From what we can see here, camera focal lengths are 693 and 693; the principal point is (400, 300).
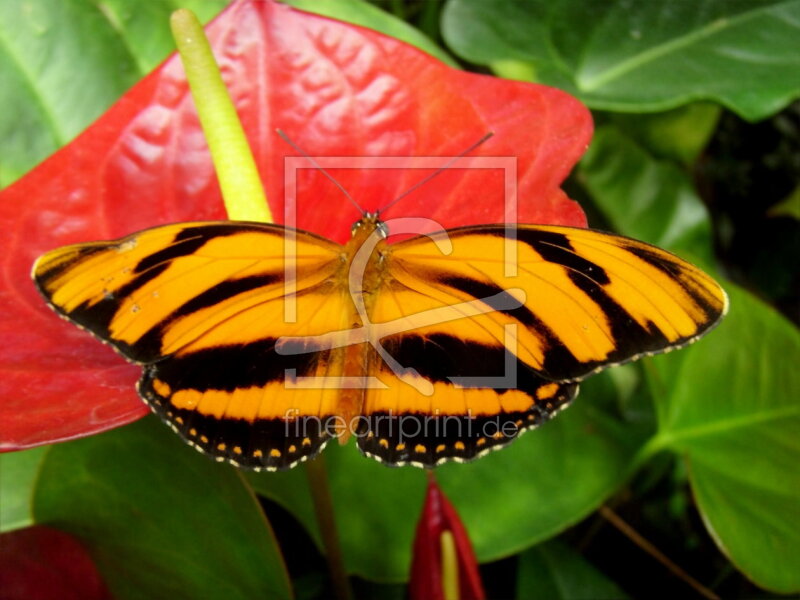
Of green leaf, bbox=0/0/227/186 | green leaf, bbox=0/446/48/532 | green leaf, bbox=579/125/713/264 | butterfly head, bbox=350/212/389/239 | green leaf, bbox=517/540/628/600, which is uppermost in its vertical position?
green leaf, bbox=0/0/227/186

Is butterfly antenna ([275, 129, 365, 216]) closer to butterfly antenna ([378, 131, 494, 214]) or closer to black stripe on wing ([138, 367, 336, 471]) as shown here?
butterfly antenna ([378, 131, 494, 214])

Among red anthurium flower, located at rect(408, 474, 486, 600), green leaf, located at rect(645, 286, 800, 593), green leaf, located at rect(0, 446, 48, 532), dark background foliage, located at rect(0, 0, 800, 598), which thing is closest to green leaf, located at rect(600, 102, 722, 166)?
dark background foliage, located at rect(0, 0, 800, 598)

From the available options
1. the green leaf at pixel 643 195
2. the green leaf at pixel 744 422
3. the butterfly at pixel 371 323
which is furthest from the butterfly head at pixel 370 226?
the green leaf at pixel 643 195

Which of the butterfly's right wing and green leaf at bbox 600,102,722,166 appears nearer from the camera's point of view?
the butterfly's right wing

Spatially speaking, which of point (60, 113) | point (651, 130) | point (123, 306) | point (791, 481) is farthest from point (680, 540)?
point (60, 113)

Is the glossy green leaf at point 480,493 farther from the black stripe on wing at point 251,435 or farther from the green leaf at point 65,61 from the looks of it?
the green leaf at point 65,61

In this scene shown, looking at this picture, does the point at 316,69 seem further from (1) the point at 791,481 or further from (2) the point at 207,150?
(1) the point at 791,481
